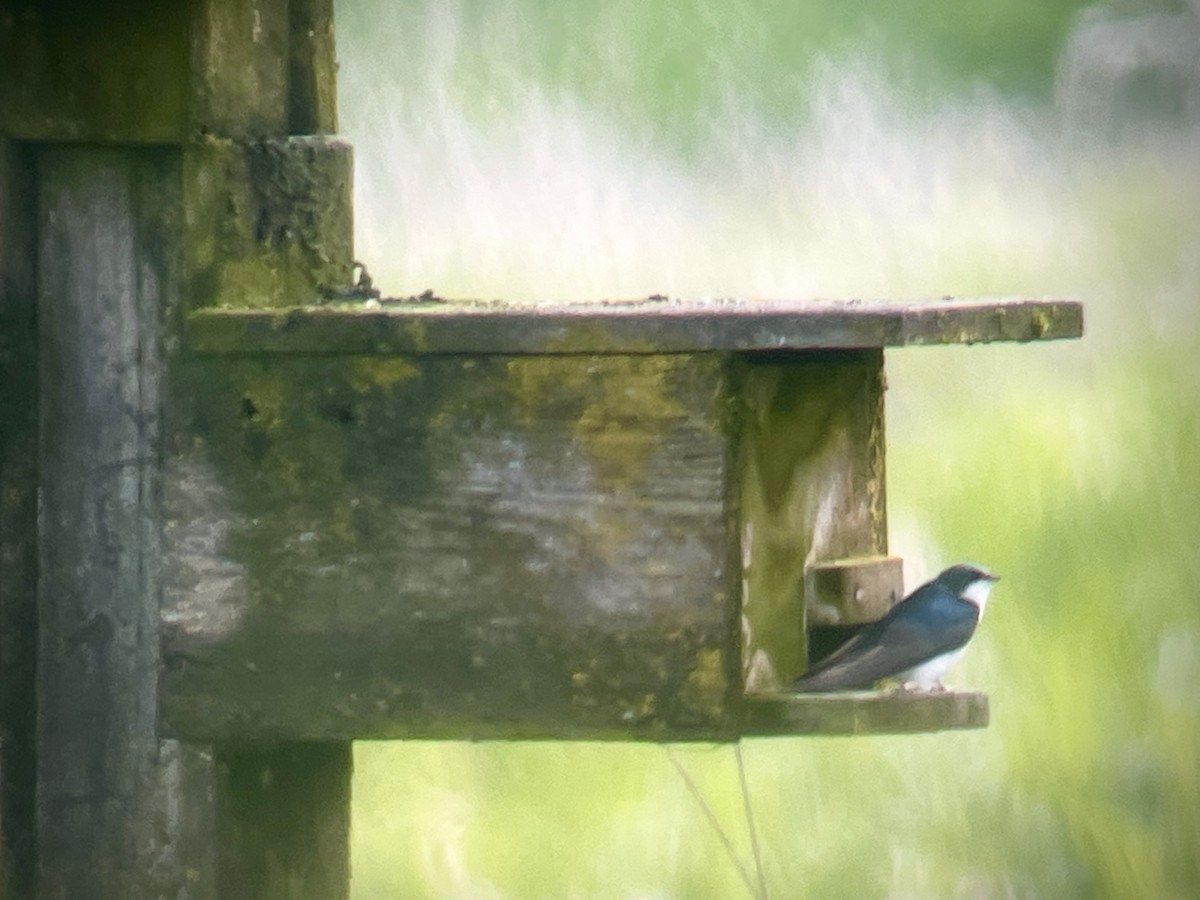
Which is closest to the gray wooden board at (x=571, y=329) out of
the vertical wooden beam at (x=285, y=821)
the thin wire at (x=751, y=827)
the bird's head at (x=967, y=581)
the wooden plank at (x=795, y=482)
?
the wooden plank at (x=795, y=482)

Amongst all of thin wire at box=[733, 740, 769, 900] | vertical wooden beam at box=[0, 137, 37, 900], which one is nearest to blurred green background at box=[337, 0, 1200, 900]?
thin wire at box=[733, 740, 769, 900]

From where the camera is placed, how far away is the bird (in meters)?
2.09

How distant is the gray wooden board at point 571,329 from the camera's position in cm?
183

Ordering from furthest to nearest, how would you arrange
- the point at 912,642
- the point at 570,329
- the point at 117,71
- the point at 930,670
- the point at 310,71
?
the point at 930,670, the point at 912,642, the point at 310,71, the point at 117,71, the point at 570,329

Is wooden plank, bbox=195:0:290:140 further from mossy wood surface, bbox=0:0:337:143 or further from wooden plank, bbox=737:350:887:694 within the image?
wooden plank, bbox=737:350:887:694

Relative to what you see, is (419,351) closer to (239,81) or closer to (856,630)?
(239,81)

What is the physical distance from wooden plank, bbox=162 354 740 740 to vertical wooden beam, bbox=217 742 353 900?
0.14 m

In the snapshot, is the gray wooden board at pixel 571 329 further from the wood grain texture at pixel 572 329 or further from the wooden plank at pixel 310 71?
the wooden plank at pixel 310 71

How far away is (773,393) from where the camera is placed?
2.15 metres

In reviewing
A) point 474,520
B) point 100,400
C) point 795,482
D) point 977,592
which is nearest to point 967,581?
point 977,592

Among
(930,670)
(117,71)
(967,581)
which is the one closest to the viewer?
(117,71)

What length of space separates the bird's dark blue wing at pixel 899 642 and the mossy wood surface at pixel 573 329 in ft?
1.25

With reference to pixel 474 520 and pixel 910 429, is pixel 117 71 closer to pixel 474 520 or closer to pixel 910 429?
pixel 474 520

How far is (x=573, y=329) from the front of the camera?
1844 mm
